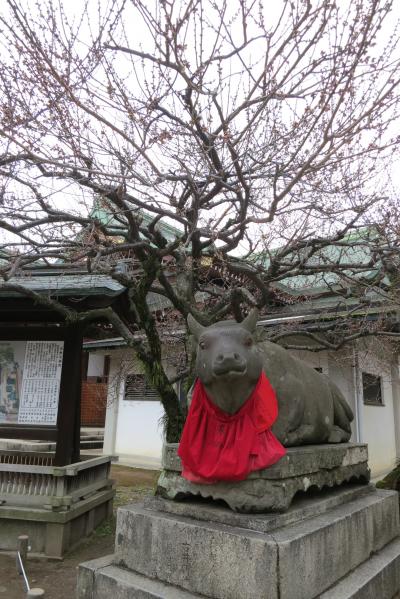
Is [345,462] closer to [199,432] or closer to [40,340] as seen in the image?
[199,432]

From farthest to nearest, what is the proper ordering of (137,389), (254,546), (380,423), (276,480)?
1. (137,389)
2. (380,423)
3. (276,480)
4. (254,546)

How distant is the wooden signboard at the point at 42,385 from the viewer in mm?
6445

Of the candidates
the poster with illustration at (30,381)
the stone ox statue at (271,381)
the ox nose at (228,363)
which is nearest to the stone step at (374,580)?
the stone ox statue at (271,381)

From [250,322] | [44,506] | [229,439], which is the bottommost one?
[44,506]

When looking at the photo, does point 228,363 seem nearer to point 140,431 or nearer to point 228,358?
point 228,358

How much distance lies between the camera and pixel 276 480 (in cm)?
296

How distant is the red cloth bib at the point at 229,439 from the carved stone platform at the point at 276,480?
0.32ft

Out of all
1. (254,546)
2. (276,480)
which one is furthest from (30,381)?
(254,546)

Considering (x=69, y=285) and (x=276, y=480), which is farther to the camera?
(x=69, y=285)

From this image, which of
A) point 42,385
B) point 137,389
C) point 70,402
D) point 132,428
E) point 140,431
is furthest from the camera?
point 137,389

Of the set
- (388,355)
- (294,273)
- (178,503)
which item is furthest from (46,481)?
(388,355)

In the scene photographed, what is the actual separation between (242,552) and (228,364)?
114 centimetres

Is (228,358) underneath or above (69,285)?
underneath

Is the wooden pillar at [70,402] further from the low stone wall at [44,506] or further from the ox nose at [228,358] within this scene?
the ox nose at [228,358]
